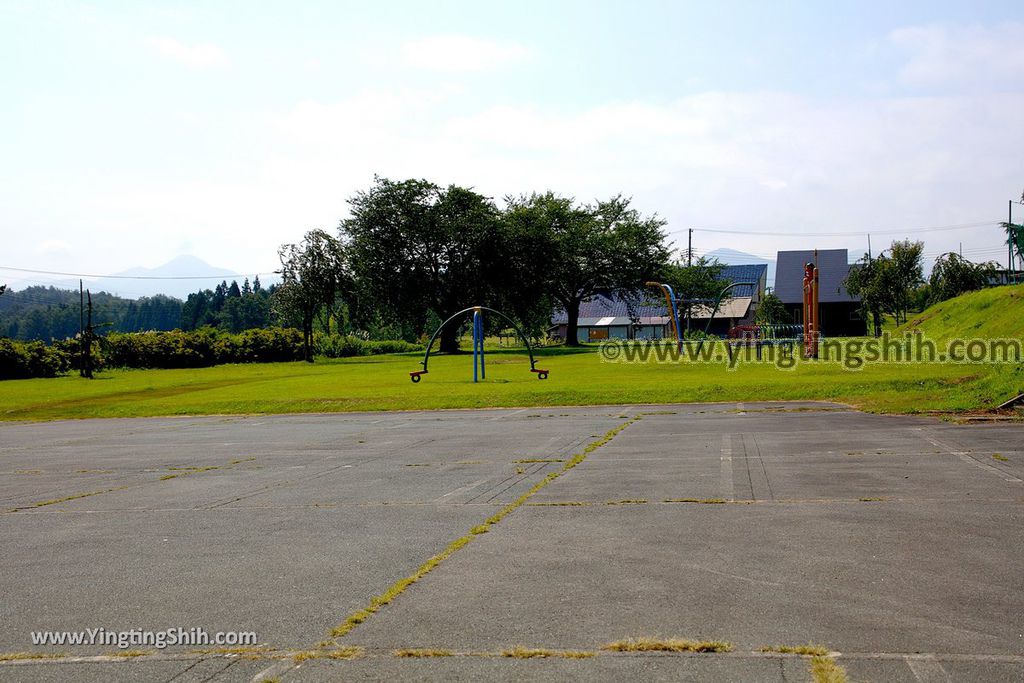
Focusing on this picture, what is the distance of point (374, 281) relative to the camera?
→ 67500 millimetres

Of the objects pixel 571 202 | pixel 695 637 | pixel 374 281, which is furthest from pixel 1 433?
pixel 571 202

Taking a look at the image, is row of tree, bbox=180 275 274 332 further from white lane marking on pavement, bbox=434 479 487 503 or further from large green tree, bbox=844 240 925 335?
white lane marking on pavement, bbox=434 479 487 503

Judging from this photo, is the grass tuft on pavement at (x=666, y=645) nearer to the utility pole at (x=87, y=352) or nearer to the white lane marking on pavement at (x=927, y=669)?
the white lane marking on pavement at (x=927, y=669)

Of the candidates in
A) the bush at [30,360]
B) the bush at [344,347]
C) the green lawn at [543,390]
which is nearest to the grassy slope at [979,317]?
the green lawn at [543,390]

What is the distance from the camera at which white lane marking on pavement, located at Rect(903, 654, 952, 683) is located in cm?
436

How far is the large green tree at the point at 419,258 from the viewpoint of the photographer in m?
67.4

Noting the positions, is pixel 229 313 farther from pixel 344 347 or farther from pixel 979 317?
pixel 979 317

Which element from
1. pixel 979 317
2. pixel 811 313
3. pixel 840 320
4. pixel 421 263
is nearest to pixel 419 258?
pixel 421 263

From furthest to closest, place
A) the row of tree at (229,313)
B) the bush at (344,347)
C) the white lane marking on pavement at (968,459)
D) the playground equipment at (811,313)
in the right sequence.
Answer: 1. the row of tree at (229,313)
2. the bush at (344,347)
3. the playground equipment at (811,313)
4. the white lane marking on pavement at (968,459)

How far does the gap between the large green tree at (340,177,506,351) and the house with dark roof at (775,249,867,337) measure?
33741 millimetres

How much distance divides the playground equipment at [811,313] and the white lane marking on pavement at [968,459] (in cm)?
2675

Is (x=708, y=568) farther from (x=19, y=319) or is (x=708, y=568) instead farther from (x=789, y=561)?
(x=19, y=319)

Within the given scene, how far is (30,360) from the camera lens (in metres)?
53.4

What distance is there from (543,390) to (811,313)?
1910 cm
